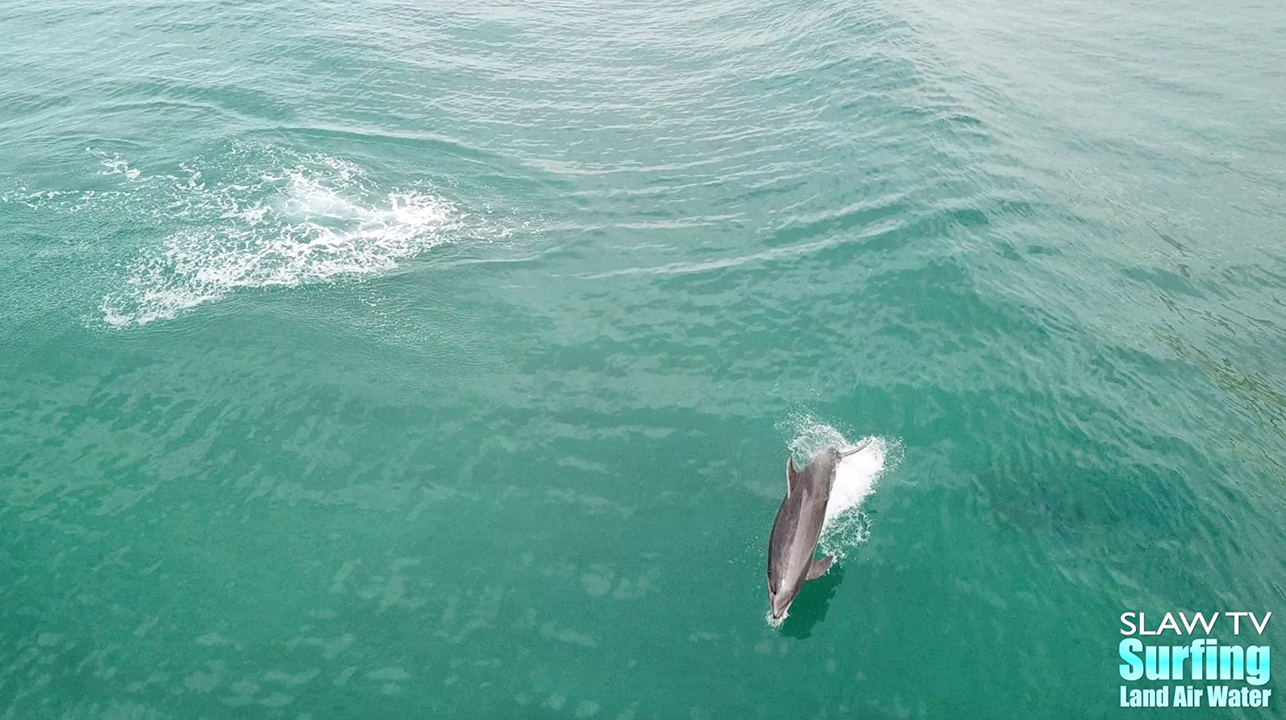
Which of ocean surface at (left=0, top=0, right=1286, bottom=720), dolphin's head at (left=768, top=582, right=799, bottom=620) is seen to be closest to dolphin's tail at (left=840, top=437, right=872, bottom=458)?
ocean surface at (left=0, top=0, right=1286, bottom=720)

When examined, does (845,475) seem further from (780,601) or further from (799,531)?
(780,601)

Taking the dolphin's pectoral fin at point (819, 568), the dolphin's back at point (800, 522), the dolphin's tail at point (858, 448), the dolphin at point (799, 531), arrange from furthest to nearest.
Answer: the dolphin's tail at point (858, 448) → the dolphin's pectoral fin at point (819, 568) → the dolphin's back at point (800, 522) → the dolphin at point (799, 531)

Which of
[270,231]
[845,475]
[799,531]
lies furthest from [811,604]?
[270,231]

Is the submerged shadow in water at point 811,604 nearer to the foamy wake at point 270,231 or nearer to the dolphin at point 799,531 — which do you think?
the dolphin at point 799,531

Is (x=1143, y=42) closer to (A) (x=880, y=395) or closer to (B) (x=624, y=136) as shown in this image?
(B) (x=624, y=136)

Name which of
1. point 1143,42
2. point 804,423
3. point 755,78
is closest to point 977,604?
point 804,423

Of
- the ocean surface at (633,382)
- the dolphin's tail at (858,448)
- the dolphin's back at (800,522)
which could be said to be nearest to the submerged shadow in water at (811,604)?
the ocean surface at (633,382)
